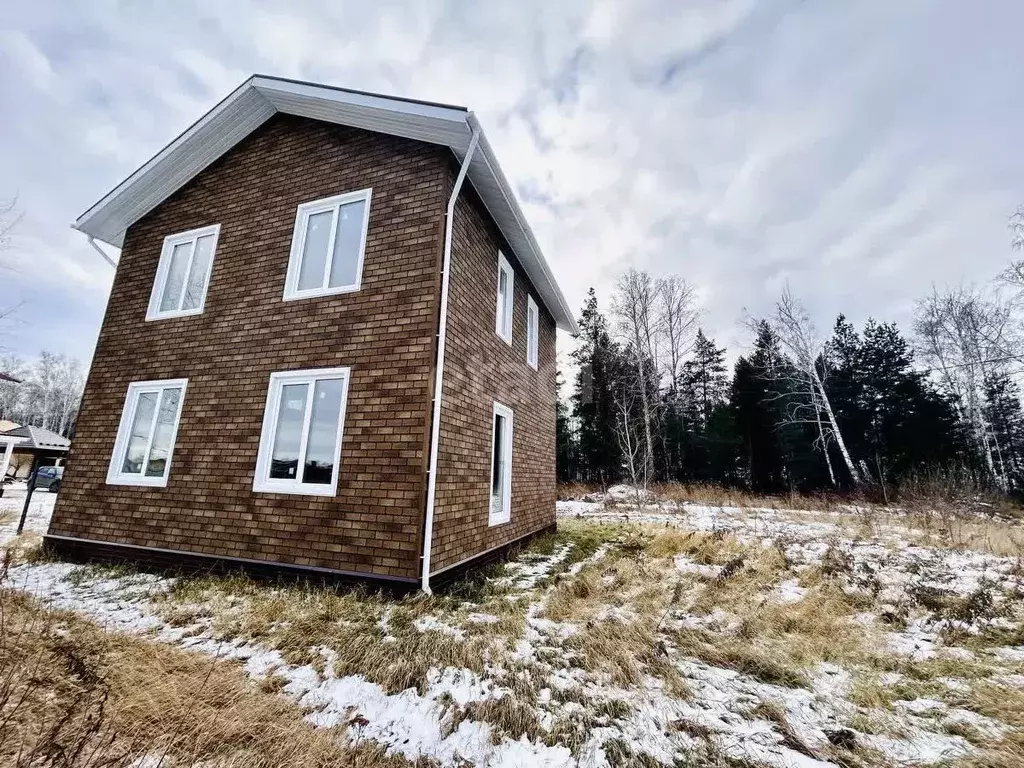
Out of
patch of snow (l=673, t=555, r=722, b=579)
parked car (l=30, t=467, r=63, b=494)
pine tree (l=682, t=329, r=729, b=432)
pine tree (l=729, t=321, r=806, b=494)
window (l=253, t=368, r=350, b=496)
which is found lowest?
patch of snow (l=673, t=555, r=722, b=579)

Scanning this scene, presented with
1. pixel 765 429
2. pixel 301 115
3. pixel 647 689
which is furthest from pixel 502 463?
pixel 765 429

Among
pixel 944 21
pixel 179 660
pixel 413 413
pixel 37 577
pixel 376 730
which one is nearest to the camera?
pixel 376 730

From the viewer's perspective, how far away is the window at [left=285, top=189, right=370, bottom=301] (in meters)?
6.02

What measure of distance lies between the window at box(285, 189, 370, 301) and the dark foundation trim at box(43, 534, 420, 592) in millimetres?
3594

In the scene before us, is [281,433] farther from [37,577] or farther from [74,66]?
[74,66]

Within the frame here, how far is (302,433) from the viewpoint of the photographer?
5.58 meters

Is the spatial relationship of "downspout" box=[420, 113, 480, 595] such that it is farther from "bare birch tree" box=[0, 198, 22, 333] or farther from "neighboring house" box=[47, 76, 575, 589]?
"bare birch tree" box=[0, 198, 22, 333]

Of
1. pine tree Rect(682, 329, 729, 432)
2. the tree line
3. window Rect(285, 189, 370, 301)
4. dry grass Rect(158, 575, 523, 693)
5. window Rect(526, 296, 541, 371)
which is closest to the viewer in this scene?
dry grass Rect(158, 575, 523, 693)

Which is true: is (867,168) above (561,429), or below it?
above

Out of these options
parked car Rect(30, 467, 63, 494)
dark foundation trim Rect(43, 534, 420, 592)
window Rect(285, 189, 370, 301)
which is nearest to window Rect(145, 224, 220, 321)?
window Rect(285, 189, 370, 301)

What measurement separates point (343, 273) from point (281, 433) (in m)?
2.38

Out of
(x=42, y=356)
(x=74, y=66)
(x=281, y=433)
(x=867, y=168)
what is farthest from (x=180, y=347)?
(x=42, y=356)

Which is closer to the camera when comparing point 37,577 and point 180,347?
point 37,577

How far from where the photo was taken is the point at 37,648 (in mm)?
2746
